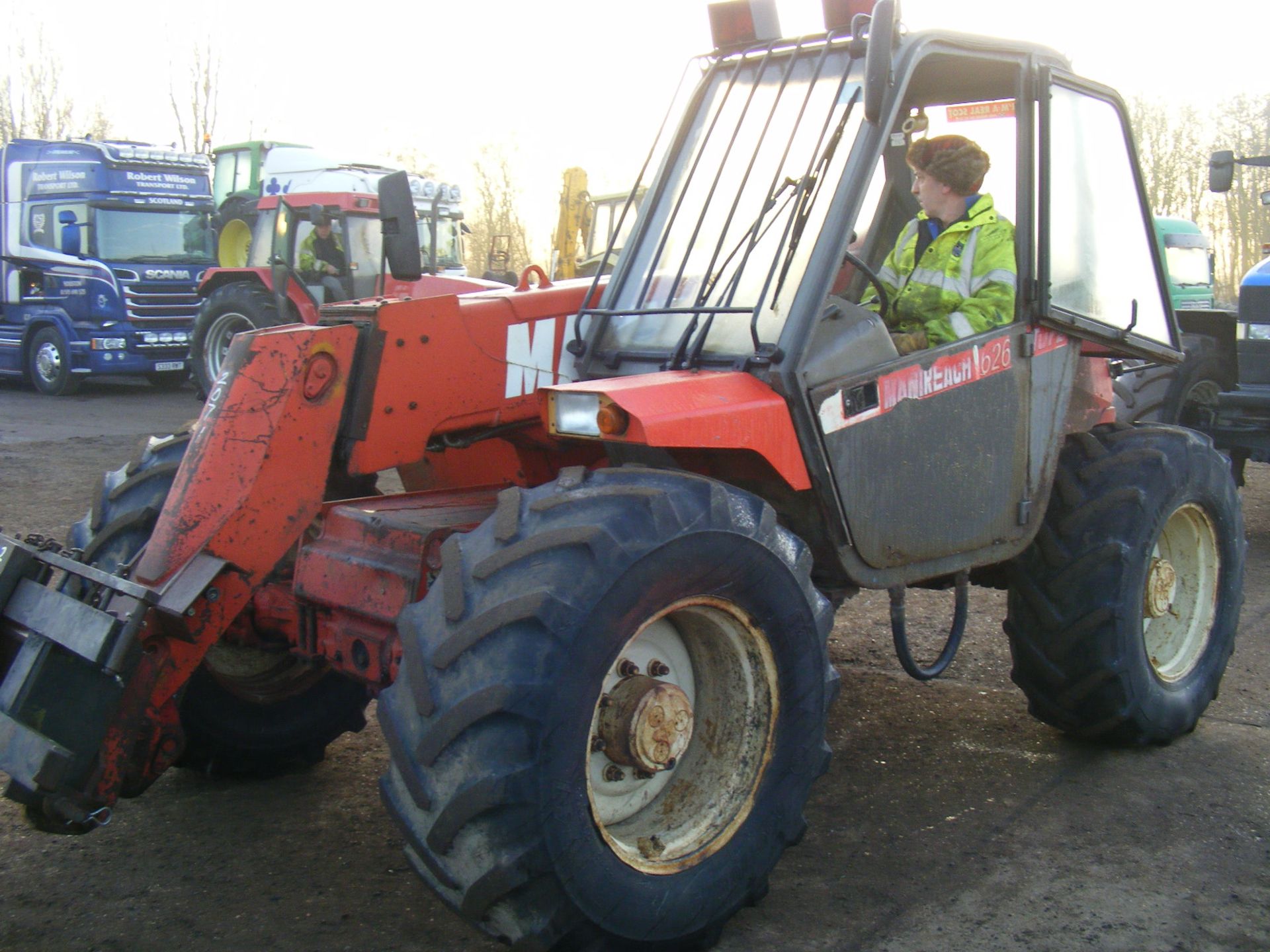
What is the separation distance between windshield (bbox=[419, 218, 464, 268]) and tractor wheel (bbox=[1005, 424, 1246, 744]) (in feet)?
47.2

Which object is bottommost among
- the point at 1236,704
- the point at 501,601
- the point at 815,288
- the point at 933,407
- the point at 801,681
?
the point at 1236,704

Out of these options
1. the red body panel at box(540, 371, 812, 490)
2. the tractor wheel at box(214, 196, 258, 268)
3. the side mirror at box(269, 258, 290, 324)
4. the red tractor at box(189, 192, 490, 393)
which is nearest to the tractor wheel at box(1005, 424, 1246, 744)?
the red body panel at box(540, 371, 812, 490)

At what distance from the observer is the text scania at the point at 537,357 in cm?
392

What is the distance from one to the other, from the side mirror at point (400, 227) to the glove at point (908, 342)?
147 cm

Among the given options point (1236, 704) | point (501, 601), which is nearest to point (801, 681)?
point (501, 601)

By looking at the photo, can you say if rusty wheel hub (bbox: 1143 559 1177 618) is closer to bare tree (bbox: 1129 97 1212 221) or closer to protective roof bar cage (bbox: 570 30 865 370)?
protective roof bar cage (bbox: 570 30 865 370)

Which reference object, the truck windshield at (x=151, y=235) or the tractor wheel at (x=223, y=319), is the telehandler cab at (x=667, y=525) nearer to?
the tractor wheel at (x=223, y=319)

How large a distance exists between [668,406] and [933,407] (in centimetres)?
103

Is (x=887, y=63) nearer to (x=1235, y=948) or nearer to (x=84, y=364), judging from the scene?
(x=1235, y=948)

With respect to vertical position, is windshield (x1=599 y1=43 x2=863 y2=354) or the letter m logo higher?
windshield (x1=599 y1=43 x2=863 y2=354)

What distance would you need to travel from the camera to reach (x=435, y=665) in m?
2.75

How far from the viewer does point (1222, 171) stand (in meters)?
8.91

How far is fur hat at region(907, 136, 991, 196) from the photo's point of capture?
396 centimetres

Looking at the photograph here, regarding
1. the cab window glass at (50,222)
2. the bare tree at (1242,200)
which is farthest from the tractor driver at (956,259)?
the bare tree at (1242,200)
